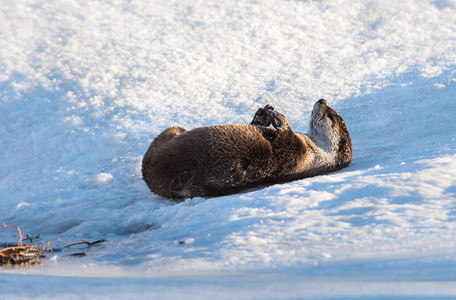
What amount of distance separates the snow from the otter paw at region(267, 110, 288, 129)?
92 centimetres

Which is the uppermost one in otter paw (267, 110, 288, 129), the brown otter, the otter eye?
otter paw (267, 110, 288, 129)

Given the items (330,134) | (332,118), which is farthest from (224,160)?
(332,118)

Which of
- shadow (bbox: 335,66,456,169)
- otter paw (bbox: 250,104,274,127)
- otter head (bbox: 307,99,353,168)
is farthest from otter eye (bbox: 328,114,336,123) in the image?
otter paw (bbox: 250,104,274,127)

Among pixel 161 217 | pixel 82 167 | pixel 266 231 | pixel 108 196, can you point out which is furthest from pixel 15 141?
pixel 266 231

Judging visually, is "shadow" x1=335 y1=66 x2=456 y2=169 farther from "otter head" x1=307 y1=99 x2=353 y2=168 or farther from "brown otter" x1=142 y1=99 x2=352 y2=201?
A: "brown otter" x1=142 y1=99 x2=352 y2=201

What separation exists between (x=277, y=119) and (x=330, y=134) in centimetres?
75

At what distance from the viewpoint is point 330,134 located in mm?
6000

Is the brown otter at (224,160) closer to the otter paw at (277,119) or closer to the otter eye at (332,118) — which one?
the otter paw at (277,119)

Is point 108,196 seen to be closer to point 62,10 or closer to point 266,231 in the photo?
point 266,231

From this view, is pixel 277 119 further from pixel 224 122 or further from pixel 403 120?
pixel 403 120

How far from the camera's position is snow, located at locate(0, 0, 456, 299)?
99.8 inches

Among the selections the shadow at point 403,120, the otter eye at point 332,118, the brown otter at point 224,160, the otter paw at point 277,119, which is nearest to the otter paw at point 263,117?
the otter paw at point 277,119

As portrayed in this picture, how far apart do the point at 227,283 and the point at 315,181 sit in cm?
226

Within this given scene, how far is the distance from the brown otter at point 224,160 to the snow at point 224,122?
264 millimetres
